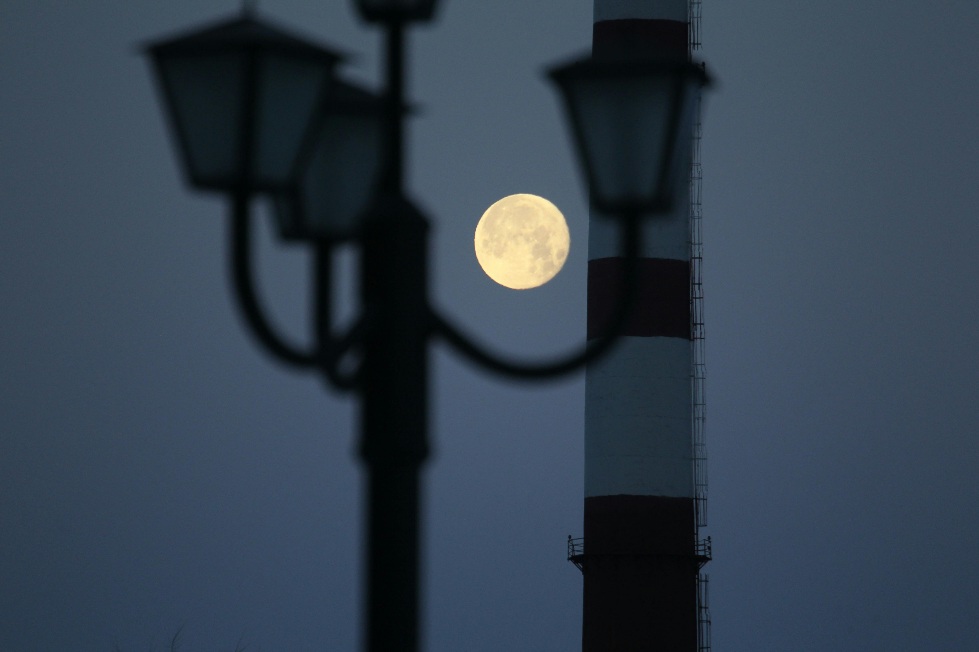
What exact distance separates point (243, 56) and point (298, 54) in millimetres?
128

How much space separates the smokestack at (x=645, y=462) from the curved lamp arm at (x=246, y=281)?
1557cm

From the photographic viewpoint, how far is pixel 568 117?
12.9ft

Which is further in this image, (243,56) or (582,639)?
(582,639)

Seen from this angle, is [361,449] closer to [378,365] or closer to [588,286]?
[378,365]

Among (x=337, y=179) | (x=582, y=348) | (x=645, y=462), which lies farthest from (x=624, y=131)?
(x=645, y=462)

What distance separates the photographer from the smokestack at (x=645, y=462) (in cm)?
1956

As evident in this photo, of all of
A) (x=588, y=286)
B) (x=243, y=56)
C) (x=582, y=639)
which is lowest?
(x=582, y=639)

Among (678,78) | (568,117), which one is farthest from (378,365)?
(678,78)

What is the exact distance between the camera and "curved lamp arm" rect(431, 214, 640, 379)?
12.7ft

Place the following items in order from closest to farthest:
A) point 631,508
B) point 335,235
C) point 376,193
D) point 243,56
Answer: point 243,56, point 376,193, point 335,235, point 631,508

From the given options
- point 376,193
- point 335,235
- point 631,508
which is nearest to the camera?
point 376,193

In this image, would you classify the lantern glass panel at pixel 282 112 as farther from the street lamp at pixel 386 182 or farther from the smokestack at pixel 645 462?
the smokestack at pixel 645 462

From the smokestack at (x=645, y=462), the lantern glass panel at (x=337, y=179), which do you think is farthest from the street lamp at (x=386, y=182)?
the smokestack at (x=645, y=462)

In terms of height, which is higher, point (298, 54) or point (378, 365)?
point (298, 54)
